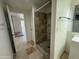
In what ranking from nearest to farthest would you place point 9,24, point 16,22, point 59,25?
point 59,25, point 9,24, point 16,22

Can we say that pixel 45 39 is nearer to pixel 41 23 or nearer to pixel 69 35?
pixel 41 23

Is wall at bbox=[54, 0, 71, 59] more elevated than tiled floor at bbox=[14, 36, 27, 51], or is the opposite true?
wall at bbox=[54, 0, 71, 59]

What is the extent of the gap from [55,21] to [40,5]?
141 centimetres

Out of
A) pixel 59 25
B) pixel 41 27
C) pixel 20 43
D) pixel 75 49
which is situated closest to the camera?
pixel 75 49

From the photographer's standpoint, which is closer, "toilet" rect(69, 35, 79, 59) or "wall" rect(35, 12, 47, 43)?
"toilet" rect(69, 35, 79, 59)

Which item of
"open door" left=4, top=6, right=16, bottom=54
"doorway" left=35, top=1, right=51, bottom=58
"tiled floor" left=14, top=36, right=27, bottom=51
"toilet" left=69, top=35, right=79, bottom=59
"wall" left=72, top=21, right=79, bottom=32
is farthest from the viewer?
"doorway" left=35, top=1, right=51, bottom=58

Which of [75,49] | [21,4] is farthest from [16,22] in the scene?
[75,49]

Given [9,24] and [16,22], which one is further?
[16,22]

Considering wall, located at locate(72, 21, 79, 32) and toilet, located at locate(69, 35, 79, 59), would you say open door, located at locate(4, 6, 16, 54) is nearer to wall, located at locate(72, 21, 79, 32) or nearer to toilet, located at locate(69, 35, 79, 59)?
toilet, located at locate(69, 35, 79, 59)

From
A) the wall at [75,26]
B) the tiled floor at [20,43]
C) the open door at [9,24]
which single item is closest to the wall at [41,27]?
the tiled floor at [20,43]

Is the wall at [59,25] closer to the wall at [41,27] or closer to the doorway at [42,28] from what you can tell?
the doorway at [42,28]

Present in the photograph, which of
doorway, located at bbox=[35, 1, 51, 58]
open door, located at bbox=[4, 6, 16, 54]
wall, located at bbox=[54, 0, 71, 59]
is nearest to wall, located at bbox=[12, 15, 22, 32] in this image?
open door, located at bbox=[4, 6, 16, 54]

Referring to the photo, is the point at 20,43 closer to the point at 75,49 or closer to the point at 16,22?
the point at 16,22

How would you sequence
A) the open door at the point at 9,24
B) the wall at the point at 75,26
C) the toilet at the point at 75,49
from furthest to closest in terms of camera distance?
the wall at the point at 75,26 → the open door at the point at 9,24 → the toilet at the point at 75,49
